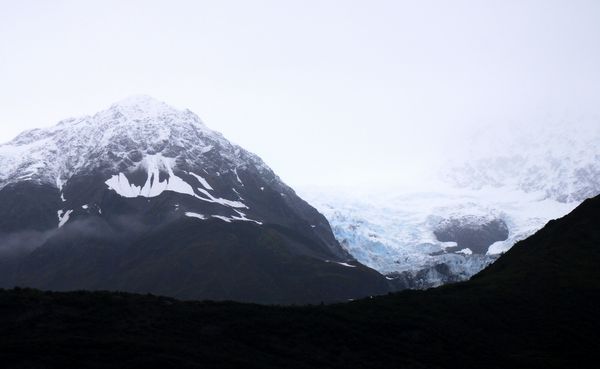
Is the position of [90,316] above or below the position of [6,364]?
above

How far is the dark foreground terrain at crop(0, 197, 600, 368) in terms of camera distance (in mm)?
101000

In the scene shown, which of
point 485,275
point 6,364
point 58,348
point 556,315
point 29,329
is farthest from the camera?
point 485,275

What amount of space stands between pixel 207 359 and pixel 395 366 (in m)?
27.6

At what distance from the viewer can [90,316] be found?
117 m

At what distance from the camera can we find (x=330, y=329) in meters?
127

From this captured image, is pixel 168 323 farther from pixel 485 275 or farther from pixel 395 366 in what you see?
pixel 485 275

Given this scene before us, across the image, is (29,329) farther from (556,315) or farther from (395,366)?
(556,315)

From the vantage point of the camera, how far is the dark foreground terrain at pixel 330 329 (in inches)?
3976

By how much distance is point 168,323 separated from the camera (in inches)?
4619

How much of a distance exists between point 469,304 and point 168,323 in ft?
195

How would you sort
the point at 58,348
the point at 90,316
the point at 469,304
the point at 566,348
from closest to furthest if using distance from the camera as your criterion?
the point at 58,348 → the point at 90,316 → the point at 566,348 → the point at 469,304

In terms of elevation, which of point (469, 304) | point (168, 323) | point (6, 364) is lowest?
point (6, 364)

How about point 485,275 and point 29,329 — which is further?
point 485,275

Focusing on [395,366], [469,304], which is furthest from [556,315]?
[395,366]
